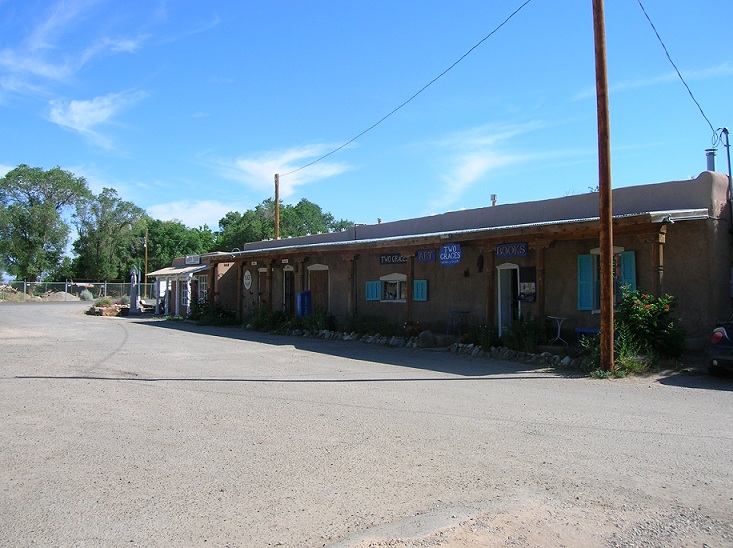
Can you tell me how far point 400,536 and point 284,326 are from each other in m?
18.3

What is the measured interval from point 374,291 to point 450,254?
4742mm

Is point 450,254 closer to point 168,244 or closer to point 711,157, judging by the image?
point 711,157

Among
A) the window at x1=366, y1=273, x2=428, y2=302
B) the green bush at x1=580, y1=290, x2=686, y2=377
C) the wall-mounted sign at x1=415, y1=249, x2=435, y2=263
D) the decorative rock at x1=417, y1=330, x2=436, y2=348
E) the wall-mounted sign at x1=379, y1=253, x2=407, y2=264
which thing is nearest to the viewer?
the green bush at x1=580, y1=290, x2=686, y2=377

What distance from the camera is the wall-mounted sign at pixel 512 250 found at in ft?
48.7

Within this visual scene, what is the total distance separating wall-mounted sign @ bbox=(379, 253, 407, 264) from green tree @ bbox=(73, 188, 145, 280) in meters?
54.4

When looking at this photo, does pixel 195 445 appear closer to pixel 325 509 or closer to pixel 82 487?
pixel 82 487

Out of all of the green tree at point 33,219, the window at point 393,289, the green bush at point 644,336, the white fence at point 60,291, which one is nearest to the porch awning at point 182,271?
the window at point 393,289

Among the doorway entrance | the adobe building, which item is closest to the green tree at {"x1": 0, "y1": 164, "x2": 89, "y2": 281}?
the adobe building

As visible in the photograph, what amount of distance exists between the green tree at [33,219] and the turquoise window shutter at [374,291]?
5324 centimetres

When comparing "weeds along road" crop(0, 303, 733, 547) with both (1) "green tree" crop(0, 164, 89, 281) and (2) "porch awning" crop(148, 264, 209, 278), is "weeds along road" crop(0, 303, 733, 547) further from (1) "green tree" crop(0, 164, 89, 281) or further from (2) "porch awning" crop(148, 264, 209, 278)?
(1) "green tree" crop(0, 164, 89, 281)

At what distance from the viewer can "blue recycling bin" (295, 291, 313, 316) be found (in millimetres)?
22297

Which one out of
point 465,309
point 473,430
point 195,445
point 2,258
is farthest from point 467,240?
point 2,258

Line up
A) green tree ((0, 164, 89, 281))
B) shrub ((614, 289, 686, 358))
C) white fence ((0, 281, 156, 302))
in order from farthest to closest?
green tree ((0, 164, 89, 281)), white fence ((0, 281, 156, 302)), shrub ((614, 289, 686, 358))

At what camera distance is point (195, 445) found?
609 cm
